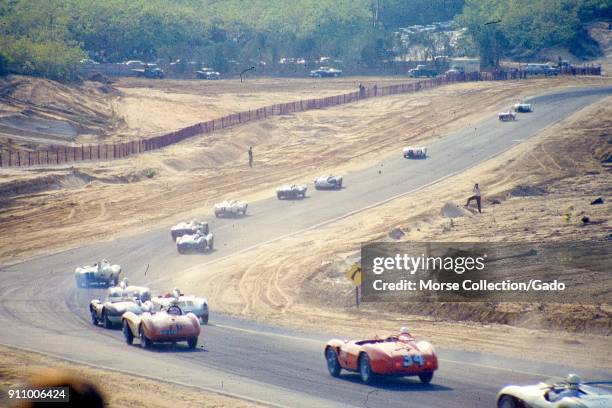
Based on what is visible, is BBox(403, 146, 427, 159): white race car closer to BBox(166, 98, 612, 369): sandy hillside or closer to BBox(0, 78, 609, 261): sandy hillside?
BBox(0, 78, 609, 261): sandy hillside

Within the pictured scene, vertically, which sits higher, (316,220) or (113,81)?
(113,81)

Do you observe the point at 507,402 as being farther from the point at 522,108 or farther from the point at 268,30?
the point at 268,30

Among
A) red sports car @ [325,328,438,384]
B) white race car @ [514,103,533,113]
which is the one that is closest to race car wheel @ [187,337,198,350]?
red sports car @ [325,328,438,384]

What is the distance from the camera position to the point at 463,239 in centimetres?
3959

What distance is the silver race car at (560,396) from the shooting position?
17.2 m

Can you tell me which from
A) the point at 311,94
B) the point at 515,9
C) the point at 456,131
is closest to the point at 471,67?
the point at 515,9

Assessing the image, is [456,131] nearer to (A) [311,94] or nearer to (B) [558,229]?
(A) [311,94]

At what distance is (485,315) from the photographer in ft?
98.4

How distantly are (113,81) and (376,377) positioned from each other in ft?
311

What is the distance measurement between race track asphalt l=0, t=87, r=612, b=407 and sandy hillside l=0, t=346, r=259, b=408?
22.8 inches

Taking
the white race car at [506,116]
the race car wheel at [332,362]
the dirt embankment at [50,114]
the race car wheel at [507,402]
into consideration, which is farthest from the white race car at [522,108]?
the race car wheel at [507,402]

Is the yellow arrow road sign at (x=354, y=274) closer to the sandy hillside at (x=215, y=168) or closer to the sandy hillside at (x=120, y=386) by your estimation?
the sandy hillside at (x=120, y=386)

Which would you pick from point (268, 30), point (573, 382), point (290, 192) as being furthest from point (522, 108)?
point (268, 30)

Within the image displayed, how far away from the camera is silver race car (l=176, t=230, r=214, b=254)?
45562 mm
